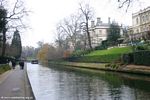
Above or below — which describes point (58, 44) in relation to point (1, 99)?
above

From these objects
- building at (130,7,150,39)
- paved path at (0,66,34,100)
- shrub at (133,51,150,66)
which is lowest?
paved path at (0,66,34,100)

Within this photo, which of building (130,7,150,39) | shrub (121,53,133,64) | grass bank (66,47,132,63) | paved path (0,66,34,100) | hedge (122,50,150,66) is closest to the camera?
paved path (0,66,34,100)

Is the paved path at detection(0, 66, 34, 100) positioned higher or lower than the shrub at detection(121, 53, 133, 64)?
lower

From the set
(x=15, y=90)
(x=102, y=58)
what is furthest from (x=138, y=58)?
(x=15, y=90)

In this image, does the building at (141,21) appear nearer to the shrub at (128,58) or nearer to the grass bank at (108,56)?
the grass bank at (108,56)

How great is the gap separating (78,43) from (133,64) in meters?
65.0

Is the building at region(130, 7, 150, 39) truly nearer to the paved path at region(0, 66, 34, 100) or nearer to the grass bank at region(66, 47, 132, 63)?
the grass bank at region(66, 47, 132, 63)

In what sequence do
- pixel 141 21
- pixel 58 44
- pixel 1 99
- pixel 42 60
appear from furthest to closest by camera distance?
pixel 42 60
pixel 58 44
pixel 141 21
pixel 1 99

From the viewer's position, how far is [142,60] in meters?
45.6

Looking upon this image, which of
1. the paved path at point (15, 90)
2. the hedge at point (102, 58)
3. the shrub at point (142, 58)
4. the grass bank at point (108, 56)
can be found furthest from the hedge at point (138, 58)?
the paved path at point (15, 90)

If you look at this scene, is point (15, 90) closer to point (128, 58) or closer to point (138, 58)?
point (138, 58)

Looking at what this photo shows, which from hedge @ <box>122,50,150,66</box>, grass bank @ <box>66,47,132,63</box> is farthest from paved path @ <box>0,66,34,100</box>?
grass bank @ <box>66,47,132,63</box>

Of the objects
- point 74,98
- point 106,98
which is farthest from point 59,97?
point 106,98

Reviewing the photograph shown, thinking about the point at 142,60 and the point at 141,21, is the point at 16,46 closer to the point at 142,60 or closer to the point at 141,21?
the point at 141,21
